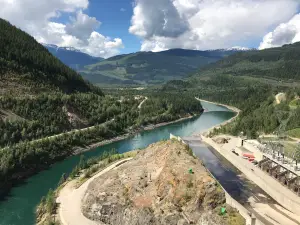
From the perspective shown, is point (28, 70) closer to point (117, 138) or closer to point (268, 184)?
point (117, 138)

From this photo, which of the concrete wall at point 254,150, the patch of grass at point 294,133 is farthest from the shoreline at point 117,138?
the patch of grass at point 294,133

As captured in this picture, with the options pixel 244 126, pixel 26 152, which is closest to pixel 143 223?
pixel 26 152

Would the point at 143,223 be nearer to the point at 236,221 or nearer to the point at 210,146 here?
the point at 236,221

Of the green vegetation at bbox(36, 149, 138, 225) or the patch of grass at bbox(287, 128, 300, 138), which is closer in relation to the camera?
the green vegetation at bbox(36, 149, 138, 225)

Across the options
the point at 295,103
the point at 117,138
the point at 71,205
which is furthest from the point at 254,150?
the point at 117,138

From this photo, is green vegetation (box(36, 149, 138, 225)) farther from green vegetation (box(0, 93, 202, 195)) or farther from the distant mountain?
the distant mountain


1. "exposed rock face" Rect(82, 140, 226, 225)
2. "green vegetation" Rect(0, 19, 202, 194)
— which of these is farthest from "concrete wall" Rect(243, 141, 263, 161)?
"green vegetation" Rect(0, 19, 202, 194)

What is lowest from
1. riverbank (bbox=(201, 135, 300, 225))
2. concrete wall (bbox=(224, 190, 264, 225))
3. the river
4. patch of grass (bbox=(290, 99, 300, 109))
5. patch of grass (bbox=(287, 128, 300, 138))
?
the river

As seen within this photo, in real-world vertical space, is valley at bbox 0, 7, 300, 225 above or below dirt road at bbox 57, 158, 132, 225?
above
